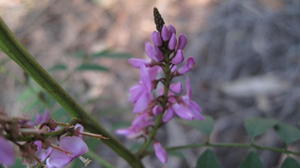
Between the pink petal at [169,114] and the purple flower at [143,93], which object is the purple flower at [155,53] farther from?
the pink petal at [169,114]

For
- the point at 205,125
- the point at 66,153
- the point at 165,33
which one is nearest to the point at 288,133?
the point at 205,125

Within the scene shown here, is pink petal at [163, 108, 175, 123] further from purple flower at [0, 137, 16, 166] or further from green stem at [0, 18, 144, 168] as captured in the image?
purple flower at [0, 137, 16, 166]

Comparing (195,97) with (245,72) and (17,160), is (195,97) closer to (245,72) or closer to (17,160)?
(245,72)

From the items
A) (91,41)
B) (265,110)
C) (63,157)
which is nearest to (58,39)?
(91,41)

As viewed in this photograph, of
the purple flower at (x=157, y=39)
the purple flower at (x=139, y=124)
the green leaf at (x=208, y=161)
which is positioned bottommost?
the green leaf at (x=208, y=161)

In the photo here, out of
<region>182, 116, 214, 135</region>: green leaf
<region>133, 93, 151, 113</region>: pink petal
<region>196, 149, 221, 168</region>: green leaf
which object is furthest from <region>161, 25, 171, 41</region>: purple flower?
<region>182, 116, 214, 135</region>: green leaf

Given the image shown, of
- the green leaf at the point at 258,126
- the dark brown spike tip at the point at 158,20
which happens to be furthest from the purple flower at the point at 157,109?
the green leaf at the point at 258,126

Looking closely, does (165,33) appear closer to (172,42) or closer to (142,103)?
(172,42)
